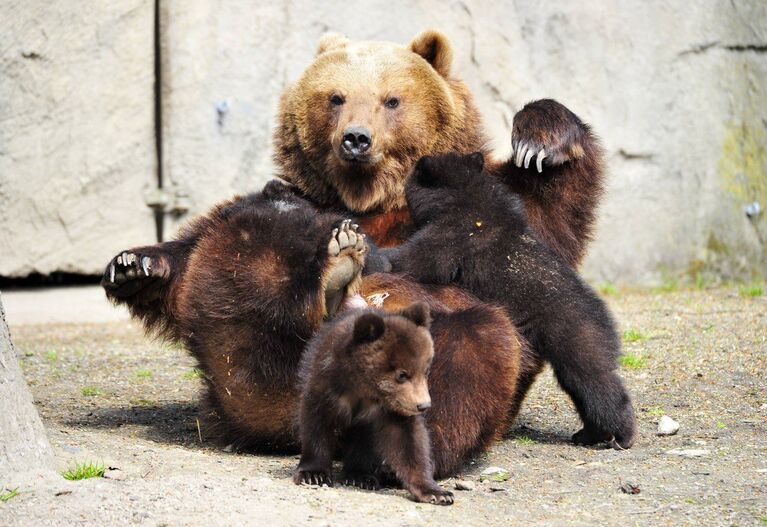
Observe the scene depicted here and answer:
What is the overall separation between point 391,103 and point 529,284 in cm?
147

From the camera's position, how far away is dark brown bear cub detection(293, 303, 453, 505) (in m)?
3.97

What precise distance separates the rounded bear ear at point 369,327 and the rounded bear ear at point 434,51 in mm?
2563

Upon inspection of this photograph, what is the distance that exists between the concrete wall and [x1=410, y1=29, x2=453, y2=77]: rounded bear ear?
481 cm

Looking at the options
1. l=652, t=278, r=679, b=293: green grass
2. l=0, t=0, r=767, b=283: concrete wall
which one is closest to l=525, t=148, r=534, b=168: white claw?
l=0, t=0, r=767, b=283: concrete wall

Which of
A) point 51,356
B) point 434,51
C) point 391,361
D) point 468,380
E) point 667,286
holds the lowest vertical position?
point 667,286

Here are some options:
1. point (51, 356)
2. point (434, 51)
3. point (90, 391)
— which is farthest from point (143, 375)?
point (434, 51)

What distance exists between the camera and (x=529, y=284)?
5004 mm

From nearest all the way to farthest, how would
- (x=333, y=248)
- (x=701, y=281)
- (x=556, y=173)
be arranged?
(x=333, y=248) < (x=556, y=173) < (x=701, y=281)

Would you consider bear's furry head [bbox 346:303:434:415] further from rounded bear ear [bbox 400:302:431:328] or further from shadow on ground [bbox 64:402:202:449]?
shadow on ground [bbox 64:402:202:449]

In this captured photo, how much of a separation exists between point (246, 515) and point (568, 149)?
8.82 feet

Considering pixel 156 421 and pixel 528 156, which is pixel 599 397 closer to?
pixel 528 156

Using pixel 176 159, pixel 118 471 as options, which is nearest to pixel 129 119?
pixel 176 159

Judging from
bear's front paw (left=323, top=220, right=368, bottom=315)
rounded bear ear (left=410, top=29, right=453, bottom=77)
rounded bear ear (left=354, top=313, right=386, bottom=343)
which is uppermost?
rounded bear ear (left=410, top=29, right=453, bottom=77)

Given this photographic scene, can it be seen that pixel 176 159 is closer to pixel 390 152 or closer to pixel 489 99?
pixel 489 99
